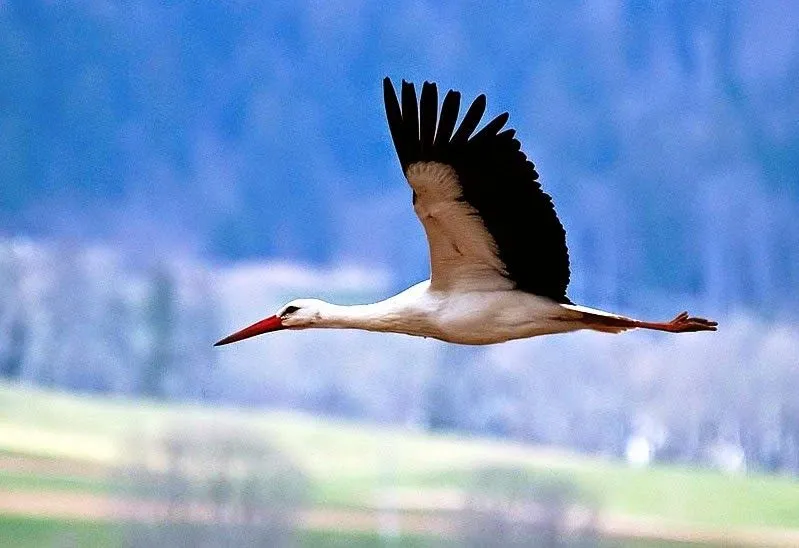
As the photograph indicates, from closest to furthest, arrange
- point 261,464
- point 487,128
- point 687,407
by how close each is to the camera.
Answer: point 487,128 → point 261,464 → point 687,407

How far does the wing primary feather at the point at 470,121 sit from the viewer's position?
14.7 feet

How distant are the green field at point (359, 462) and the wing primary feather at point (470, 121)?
3.72 m

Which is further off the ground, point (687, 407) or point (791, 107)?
point (791, 107)

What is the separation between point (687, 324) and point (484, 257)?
719mm

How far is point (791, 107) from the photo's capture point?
8555 millimetres

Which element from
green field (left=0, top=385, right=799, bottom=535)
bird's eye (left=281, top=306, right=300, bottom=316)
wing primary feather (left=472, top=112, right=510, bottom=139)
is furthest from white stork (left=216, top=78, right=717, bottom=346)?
green field (left=0, top=385, right=799, bottom=535)

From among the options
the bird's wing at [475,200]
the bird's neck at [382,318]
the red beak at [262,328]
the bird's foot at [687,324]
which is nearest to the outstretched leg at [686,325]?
the bird's foot at [687,324]

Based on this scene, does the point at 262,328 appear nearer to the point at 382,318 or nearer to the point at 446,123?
the point at 382,318

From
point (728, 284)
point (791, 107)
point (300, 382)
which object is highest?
point (791, 107)

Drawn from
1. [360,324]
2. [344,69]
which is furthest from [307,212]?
[360,324]

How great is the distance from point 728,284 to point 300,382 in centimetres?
246

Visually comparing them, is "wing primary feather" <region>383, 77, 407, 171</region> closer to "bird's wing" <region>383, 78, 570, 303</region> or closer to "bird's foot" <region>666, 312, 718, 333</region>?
"bird's wing" <region>383, 78, 570, 303</region>

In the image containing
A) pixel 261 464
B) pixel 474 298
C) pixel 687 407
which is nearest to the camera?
pixel 474 298

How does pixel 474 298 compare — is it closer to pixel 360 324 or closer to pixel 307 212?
pixel 360 324
